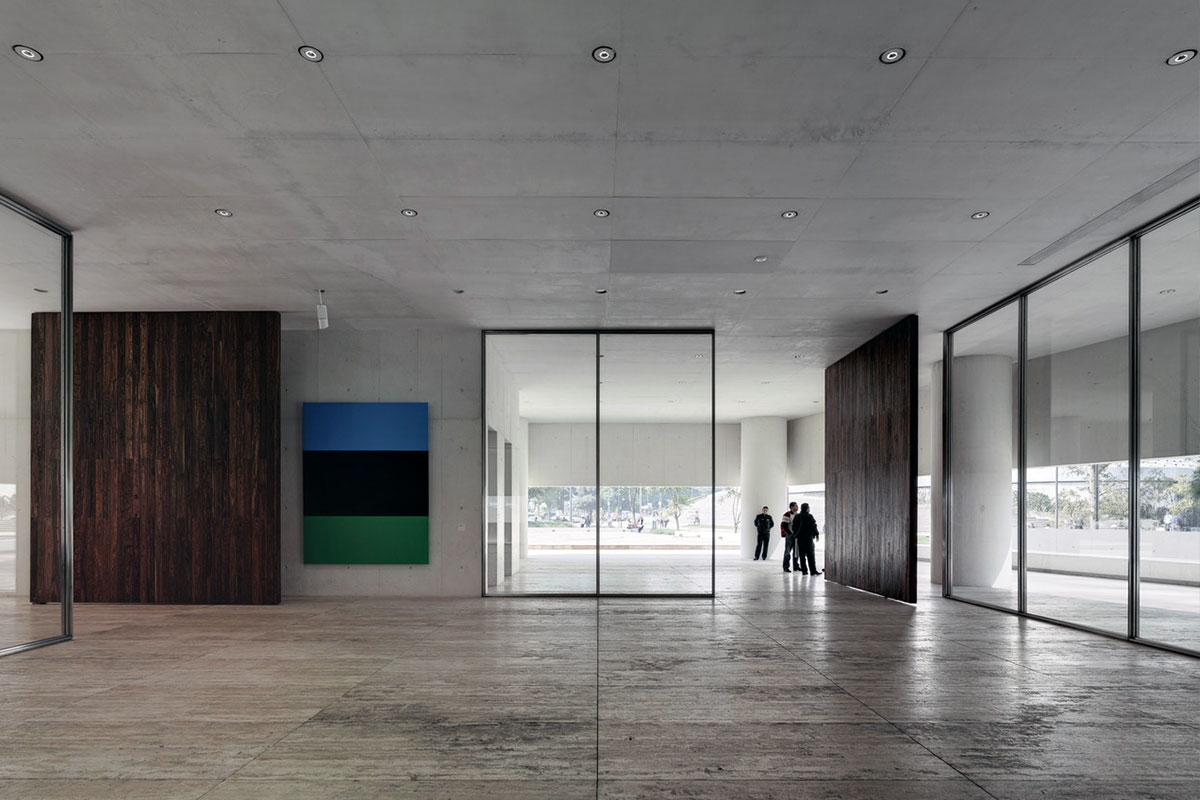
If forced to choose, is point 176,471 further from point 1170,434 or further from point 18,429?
point 1170,434

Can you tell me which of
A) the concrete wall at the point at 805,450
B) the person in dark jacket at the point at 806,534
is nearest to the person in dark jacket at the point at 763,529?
the concrete wall at the point at 805,450

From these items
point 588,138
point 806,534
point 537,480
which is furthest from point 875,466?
point 588,138

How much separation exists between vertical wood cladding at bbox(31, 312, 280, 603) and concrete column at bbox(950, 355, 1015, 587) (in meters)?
9.95

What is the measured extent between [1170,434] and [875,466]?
620 cm


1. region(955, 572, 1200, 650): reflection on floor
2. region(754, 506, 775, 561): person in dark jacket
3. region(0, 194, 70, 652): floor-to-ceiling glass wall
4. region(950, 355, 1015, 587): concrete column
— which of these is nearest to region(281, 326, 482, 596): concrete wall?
region(0, 194, 70, 652): floor-to-ceiling glass wall

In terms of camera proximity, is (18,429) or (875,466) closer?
(18,429)

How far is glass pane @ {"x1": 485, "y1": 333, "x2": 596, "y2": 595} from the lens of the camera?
1329 centimetres

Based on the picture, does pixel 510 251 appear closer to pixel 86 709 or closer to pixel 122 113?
pixel 122 113

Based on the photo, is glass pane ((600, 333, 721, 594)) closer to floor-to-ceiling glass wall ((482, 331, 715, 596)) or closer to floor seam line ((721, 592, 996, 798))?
floor-to-ceiling glass wall ((482, 331, 715, 596))

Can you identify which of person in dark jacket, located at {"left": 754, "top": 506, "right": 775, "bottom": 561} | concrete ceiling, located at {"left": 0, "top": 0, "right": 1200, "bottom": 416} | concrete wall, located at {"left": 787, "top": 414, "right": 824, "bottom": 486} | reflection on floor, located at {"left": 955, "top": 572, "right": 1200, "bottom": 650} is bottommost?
person in dark jacket, located at {"left": 754, "top": 506, "right": 775, "bottom": 561}

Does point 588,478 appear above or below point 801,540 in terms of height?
above

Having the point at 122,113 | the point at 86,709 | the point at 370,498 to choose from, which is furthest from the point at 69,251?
the point at 370,498

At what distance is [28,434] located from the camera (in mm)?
8258

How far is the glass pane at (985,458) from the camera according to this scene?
11375mm
